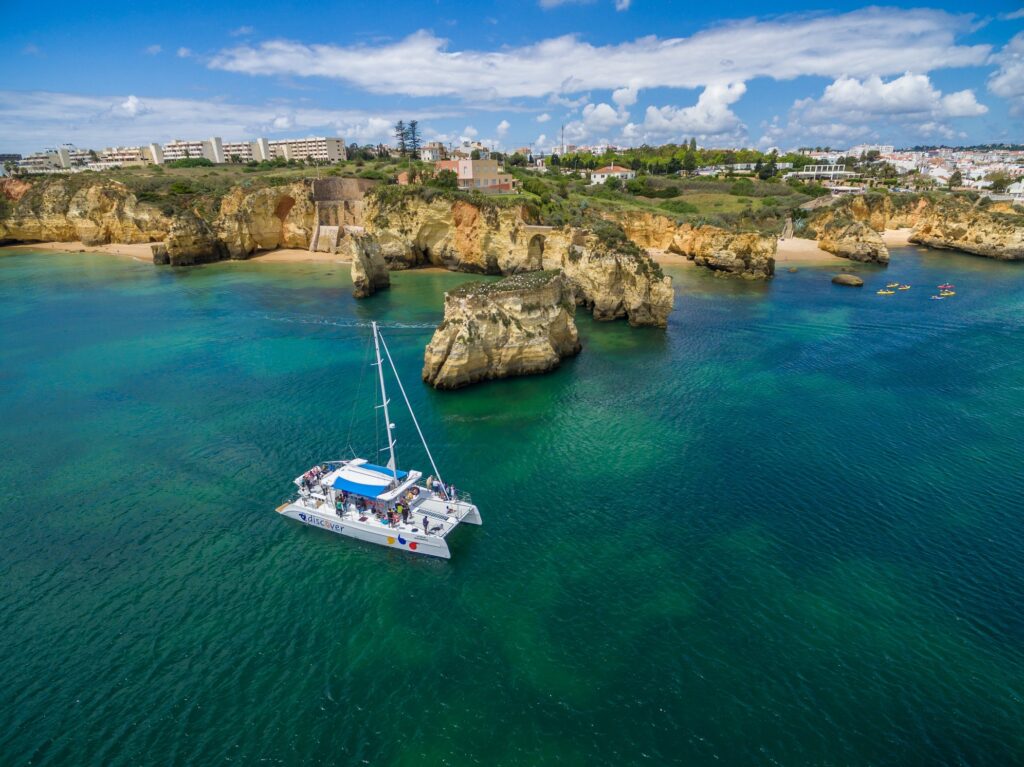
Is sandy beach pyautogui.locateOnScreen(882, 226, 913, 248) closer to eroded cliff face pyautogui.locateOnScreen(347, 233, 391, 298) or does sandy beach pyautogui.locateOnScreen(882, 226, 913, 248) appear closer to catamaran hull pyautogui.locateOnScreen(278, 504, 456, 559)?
eroded cliff face pyautogui.locateOnScreen(347, 233, 391, 298)

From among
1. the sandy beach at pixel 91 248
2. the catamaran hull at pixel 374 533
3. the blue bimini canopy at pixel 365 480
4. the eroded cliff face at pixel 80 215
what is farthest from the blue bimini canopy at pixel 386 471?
the eroded cliff face at pixel 80 215

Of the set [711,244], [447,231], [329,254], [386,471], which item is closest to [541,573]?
[386,471]

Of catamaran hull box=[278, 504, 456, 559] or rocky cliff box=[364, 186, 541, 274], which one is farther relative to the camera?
rocky cliff box=[364, 186, 541, 274]

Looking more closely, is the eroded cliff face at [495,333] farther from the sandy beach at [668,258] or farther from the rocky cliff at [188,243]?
the rocky cliff at [188,243]

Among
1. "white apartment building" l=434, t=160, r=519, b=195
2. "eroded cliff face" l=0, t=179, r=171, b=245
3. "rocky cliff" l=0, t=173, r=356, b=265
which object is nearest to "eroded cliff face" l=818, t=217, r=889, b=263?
"white apartment building" l=434, t=160, r=519, b=195

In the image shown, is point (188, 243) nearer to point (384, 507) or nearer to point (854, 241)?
point (384, 507)

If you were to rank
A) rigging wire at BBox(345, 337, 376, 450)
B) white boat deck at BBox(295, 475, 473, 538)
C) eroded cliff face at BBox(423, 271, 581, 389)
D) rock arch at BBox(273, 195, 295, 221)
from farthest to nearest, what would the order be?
1. rock arch at BBox(273, 195, 295, 221)
2. eroded cliff face at BBox(423, 271, 581, 389)
3. rigging wire at BBox(345, 337, 376, 450)
4. white boat deck at BBox(295, 475, 473, 538)
